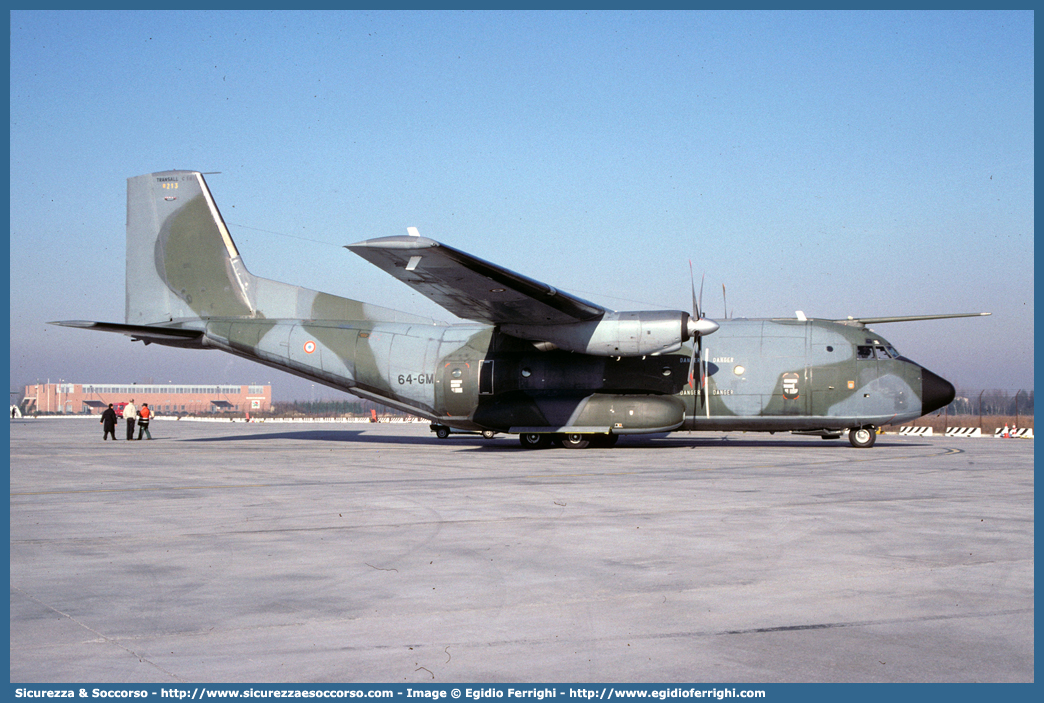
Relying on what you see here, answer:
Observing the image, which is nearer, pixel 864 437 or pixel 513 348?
pixel 864 437

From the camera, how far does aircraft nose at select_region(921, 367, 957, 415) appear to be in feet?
78.5

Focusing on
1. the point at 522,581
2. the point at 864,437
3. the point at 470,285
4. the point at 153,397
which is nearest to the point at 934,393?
the point at 864,437

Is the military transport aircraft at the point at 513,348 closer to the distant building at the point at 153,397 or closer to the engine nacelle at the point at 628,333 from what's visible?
the engine nacelle at the point at 628,333

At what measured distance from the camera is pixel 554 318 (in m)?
23.6

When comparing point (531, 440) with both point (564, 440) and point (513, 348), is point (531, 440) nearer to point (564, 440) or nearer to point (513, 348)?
point (564, 440)

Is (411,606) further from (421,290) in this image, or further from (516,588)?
(421,290)

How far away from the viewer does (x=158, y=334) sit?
2711 centimetres

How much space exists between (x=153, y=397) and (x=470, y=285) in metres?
157

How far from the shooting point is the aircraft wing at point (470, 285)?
19344 mm

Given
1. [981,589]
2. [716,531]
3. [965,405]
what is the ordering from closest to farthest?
[981,589] → [716,531] → [965,405]

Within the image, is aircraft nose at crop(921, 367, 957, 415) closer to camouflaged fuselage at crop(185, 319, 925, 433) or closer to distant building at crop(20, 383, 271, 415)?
camouflaged fuselage at crop(185, 319, 925, 433)

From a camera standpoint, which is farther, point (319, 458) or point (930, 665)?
A: point (319, 458)

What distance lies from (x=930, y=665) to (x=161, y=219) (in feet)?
93.1
